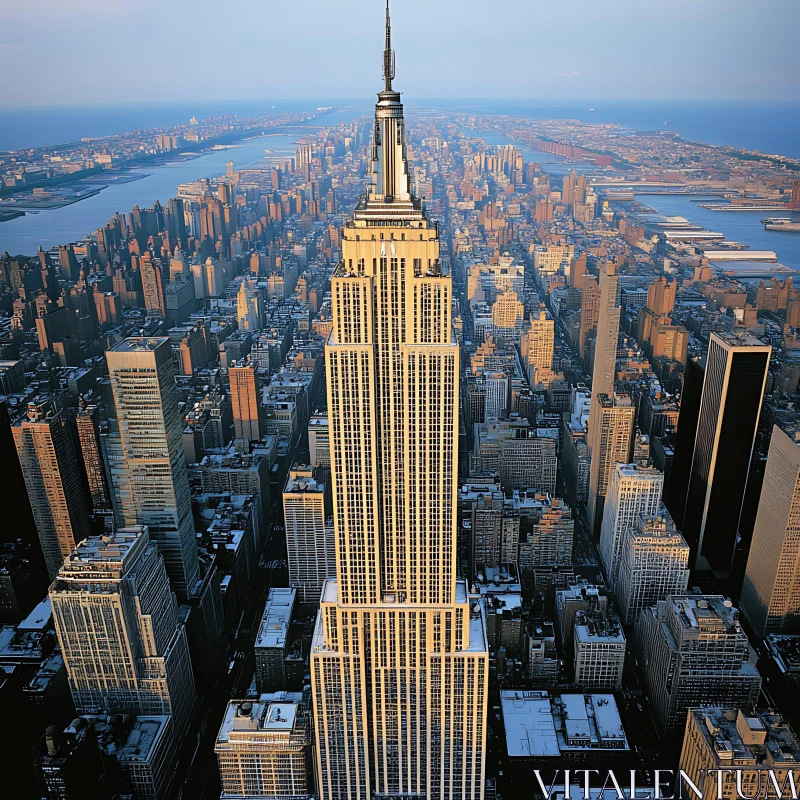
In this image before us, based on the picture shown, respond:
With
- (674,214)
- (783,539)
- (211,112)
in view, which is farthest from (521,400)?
(211,112)

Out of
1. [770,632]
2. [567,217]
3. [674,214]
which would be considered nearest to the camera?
[770,632]

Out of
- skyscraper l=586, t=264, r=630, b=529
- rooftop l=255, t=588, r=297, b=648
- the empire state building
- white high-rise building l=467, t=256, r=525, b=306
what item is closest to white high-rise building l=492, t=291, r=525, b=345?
white high-rise building l=467, t=256, r=525, b=306

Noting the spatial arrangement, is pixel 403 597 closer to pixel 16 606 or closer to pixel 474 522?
pixel 474 522

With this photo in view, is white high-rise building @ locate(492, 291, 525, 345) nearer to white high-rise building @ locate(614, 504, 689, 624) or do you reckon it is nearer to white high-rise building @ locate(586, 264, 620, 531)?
white high-rise building @ locate(586, 264, 620, 531)

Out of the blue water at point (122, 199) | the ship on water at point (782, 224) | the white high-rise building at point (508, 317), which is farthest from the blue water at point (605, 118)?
the white high-rise building at point (508, 317)

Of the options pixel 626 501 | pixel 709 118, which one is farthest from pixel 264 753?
pixel 709 118

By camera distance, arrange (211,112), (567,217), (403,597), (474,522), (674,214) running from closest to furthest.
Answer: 1. (403,597)
2. (474,522)
3. (674,214)
4. (211,112)
5. (567,217)

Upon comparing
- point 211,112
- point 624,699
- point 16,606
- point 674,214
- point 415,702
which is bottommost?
point 624,699

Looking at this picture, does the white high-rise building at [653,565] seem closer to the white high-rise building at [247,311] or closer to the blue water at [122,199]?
the blue water at [122,199]
